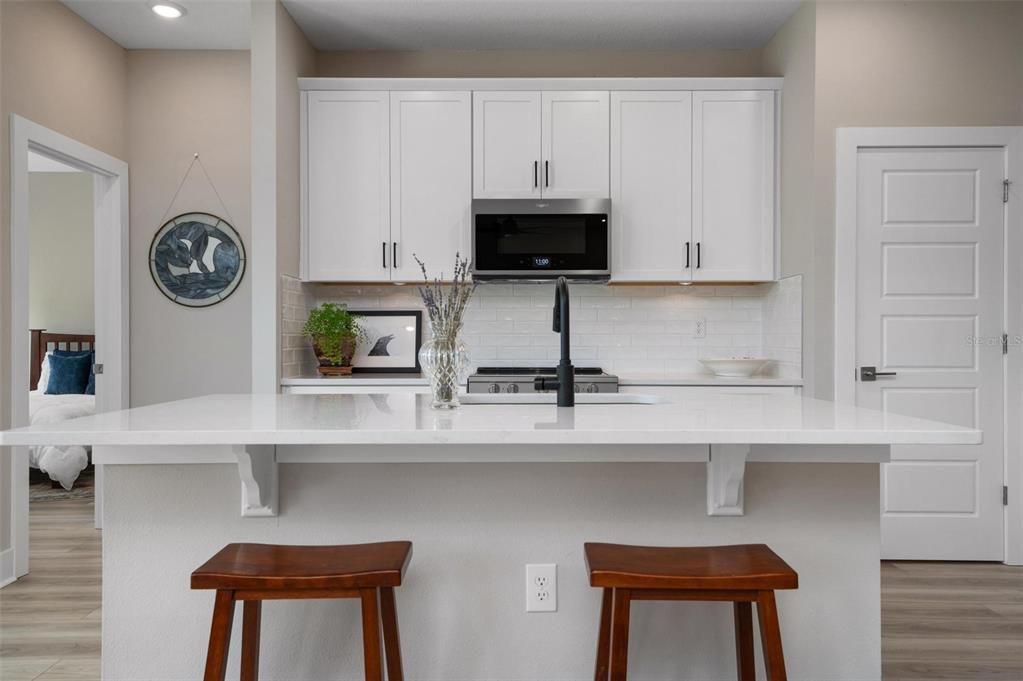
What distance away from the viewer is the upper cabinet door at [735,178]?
377 cm

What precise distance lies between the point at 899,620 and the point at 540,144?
2684 millimetres

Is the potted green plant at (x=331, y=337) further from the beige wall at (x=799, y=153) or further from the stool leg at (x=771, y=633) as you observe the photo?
the stool leg at (x=771, y=633)

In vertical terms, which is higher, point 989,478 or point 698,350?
point 698,350

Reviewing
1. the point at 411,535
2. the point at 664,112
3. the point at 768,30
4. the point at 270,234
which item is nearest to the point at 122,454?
the point at 411,535

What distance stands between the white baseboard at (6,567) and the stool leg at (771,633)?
3.17 meters

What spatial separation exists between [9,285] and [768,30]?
3.86 m

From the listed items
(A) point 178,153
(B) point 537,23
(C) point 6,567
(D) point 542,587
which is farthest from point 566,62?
(C) point 6,567

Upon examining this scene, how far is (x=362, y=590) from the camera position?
1380 mm

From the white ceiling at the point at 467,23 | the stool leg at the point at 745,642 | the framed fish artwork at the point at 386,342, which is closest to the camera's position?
the stool leg at the point at 745,642

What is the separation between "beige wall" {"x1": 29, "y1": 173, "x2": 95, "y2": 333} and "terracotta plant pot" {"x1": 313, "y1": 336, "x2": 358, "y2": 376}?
3896 millimetres

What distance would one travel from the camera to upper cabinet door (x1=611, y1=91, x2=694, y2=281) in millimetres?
3779

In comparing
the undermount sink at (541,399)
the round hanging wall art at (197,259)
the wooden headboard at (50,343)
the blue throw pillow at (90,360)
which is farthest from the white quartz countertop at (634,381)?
the wooden headboard at (50,343)

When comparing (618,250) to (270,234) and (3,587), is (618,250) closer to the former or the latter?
(270,234)

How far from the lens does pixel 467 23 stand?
371 centimetres
